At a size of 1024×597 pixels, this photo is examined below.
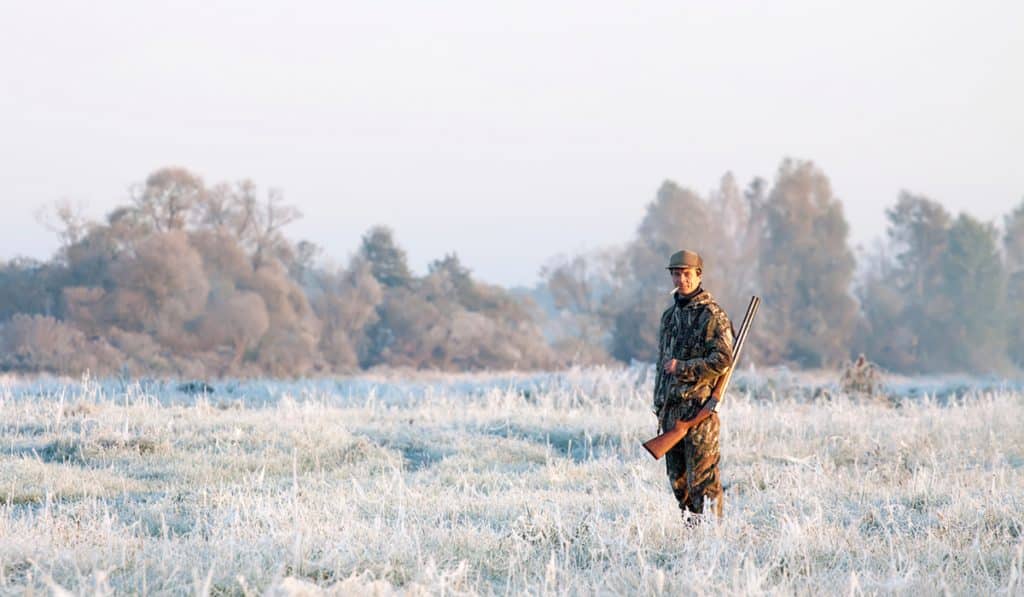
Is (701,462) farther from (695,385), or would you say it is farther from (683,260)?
(683,260)

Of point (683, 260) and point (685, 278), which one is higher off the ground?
point (683, 260)

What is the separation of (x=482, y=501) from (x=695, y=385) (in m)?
1.93

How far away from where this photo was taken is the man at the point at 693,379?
7.62 meters

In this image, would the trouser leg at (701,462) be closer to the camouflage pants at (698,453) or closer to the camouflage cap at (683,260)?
the camouflage pants at (698,453)

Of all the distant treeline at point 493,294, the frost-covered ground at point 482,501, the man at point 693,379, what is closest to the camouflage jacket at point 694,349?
the man at point 693,379

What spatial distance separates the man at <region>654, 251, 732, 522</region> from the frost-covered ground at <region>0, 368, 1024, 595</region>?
0.87ft

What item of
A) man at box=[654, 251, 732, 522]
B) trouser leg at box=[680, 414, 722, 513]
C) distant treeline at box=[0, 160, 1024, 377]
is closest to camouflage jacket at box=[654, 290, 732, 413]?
man at box=[654, 251, 732, 522]

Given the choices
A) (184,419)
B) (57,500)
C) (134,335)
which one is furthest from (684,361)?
(134,335)

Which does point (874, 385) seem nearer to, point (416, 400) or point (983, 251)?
point (416, 400)

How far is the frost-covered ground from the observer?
19.4 feet

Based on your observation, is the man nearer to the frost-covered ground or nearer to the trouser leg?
the trouser leg

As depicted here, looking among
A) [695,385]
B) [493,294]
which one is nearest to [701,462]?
[695,385]

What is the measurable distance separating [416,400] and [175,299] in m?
22.5

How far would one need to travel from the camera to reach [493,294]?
47906mm
